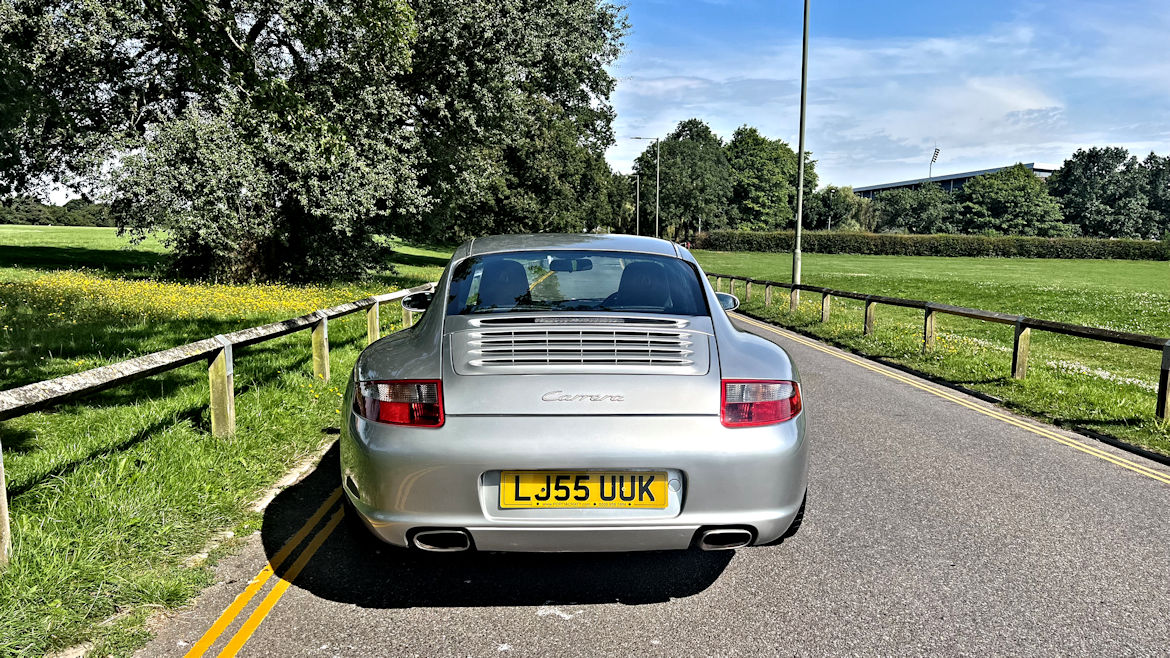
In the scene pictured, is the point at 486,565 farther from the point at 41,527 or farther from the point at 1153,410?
the point at 1153,410

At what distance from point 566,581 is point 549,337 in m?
1.14

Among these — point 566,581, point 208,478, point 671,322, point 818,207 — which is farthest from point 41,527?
point 818,207

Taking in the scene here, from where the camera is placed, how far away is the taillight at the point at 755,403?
307 centimetres

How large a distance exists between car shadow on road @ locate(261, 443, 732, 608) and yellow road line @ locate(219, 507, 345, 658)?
1.5 inches

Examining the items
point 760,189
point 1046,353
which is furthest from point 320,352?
point 760,189

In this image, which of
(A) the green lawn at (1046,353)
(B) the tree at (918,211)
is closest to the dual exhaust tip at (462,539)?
(A) the green lawn at (1046,353)

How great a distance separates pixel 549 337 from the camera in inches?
127

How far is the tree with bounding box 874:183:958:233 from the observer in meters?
97.7

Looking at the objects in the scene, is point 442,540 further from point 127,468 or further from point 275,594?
point 127,468

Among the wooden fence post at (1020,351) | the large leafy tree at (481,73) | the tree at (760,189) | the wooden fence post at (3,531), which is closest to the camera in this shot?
the wooden fence post at (3,531)

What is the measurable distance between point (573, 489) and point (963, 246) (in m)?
80.6

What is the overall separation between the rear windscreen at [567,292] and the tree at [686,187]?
281ft

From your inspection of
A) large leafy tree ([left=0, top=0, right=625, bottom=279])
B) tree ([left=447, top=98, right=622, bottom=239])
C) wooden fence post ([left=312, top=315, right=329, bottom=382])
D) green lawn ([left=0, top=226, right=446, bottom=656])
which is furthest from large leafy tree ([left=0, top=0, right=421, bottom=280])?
tree ([left=447, top=98, right=622, bottom=239])

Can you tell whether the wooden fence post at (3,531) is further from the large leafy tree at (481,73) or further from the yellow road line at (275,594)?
the large leafy tree at (481,73)
